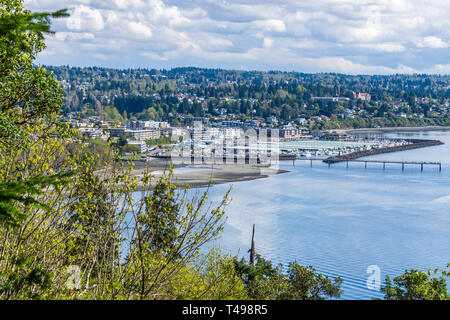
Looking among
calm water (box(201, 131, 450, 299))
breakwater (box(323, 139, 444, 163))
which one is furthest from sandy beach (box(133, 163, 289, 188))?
breakwater (box(323, 139, 444, 163))

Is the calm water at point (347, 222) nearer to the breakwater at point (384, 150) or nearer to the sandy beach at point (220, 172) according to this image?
the sandy beach at point (220, 172)

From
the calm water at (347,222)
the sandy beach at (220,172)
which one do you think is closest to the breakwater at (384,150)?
the sandy beach at (220,172)

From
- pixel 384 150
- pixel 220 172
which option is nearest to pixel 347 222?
pixel 220 172

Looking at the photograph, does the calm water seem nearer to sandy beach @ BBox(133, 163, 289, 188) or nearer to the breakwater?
sandy beach @ BBox(133, 163, 289, 188)

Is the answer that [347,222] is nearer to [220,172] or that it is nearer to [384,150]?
[220,172]

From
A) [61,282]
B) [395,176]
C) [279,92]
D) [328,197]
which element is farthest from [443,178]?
[279,92]

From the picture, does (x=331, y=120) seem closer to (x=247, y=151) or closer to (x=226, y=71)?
(x=247, y=151)

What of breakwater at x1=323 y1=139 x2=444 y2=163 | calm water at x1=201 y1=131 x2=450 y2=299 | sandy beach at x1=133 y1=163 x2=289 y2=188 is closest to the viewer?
calm water at x1=201 y1=131 x2=450 y2=299

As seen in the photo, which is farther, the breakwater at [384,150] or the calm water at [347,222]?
the breakwater at [384,150]
